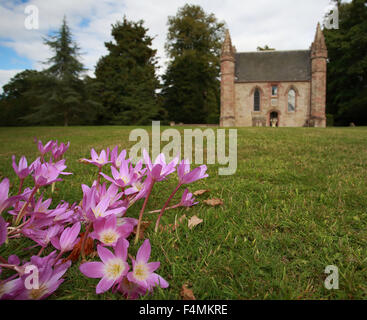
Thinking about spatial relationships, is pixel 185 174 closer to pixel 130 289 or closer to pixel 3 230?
pixel 130 289

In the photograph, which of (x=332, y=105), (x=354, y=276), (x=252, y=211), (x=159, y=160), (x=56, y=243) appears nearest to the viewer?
(x=56, y=243)

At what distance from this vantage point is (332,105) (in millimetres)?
31359

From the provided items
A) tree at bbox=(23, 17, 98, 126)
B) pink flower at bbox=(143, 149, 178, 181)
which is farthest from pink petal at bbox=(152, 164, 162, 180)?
tree at bbox=(23, 17, 98, 126)

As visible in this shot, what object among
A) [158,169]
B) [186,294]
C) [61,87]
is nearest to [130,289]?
[186,294]

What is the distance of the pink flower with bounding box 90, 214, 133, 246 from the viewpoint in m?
0.80

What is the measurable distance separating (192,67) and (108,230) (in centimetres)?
3549

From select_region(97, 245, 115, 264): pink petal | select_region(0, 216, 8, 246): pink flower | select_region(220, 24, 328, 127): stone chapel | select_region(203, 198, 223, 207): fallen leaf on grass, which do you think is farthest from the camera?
select_region(220, 24, 328, 127): stone chapel

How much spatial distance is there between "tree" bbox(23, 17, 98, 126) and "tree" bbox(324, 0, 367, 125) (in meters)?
30.1

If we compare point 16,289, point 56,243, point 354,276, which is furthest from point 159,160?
point 354,276

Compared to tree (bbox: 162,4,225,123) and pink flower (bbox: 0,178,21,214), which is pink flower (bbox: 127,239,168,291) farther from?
tree (bbox: 162,4,225,123)

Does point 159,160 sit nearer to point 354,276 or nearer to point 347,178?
point 354,276

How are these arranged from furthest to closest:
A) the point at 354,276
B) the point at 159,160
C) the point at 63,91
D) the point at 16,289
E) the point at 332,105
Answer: the point at 332,105 → the point at 63,91 → the point at 159,160 → the point at 354,276 → the point at 16,289

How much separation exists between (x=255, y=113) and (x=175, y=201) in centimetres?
2874

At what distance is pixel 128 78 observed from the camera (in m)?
29.5
